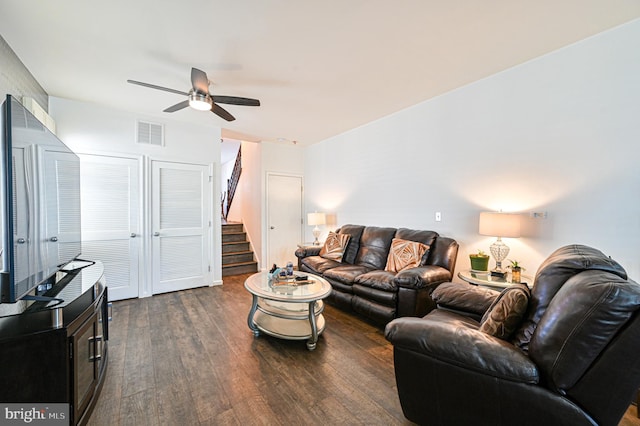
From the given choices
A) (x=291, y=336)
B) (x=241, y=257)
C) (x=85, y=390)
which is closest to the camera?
(x=85, y=390)

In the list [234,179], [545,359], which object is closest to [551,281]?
[545,359]

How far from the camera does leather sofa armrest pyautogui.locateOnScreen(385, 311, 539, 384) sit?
1160 mm

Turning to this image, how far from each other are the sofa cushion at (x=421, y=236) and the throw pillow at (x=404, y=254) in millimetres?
49

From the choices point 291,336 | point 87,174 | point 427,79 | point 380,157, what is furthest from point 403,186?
point 87,174

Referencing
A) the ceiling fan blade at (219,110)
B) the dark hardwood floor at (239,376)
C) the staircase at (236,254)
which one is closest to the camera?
the dark hardwood floor at (239,376)

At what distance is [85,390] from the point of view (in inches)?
61.2

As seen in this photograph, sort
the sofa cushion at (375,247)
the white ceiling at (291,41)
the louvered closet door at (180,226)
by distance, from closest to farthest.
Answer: the white ceiling at (291,41) < the sofa cushion at (375,247) < the louvered closet door at (180,226)

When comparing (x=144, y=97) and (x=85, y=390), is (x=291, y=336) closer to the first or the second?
(x=85, y=390)

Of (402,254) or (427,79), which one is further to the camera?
(402,254)

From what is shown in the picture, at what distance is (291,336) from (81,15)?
3052 mm

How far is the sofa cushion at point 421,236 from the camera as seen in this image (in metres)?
3.12

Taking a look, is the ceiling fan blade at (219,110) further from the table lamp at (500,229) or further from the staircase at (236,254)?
the staircase at (236,254)

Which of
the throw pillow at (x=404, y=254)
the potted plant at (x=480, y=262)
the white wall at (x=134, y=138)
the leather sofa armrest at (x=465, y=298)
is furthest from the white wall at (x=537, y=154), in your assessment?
the white wall at (x=134, y=138)

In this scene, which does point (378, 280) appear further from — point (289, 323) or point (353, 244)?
point (353, 244)
